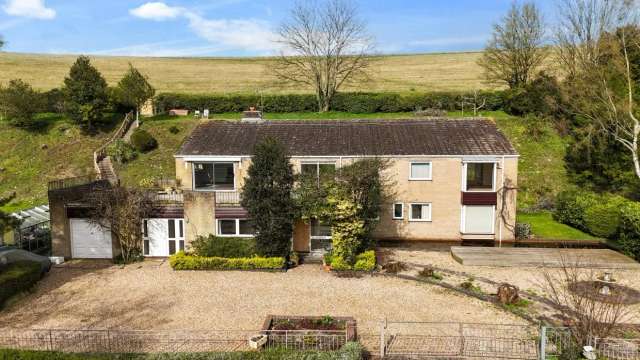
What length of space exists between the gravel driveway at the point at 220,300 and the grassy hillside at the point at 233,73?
4412cm

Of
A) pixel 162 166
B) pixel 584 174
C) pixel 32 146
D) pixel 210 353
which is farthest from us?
pixel 32 146

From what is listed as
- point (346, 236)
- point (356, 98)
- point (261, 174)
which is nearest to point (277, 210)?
point (261, 174)

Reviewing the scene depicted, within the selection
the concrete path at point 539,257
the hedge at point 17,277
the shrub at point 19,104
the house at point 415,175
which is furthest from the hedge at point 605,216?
the shrub at point 19,104

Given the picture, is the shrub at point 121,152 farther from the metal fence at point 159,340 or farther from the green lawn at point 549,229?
the green lawn at point 549,229

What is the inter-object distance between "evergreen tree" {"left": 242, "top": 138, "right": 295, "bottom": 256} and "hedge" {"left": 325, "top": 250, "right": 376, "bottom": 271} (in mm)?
2895

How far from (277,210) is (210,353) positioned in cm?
1057

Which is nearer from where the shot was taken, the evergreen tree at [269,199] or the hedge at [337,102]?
the evergreen tree at [269,199]

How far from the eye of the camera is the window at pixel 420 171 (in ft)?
95.0

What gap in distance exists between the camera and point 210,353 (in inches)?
566

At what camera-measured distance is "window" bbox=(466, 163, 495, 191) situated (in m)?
30.2

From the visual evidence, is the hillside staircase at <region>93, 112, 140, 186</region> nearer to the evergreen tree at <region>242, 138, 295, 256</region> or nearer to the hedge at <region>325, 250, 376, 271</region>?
the evergreen tree at <region>242, 138, 295, 256</region>

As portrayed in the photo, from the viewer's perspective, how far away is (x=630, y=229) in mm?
25469

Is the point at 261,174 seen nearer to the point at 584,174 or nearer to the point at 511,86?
the point at 584,174

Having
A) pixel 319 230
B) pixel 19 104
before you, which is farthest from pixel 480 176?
pixel 19 104
